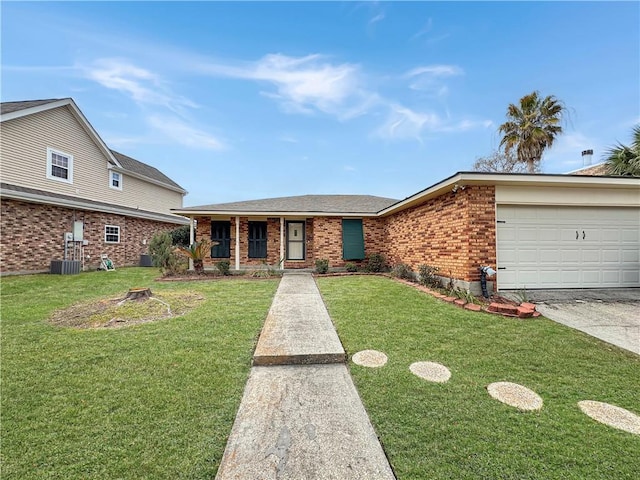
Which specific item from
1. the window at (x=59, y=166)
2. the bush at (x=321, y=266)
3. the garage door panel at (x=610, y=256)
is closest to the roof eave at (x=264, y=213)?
the bush at (x=321, y=266)

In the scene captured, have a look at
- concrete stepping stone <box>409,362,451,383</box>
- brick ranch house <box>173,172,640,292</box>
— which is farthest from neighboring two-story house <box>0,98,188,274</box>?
concrete stepping stone <box>409,362,451,383</box>

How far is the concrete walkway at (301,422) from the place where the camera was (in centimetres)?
179

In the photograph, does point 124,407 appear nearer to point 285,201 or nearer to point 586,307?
point 586,307

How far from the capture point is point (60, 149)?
41.7 feet

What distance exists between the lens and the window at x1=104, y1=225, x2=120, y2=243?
44.9 ft

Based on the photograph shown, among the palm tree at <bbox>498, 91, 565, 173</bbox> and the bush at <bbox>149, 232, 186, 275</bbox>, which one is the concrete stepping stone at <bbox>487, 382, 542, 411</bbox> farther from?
the palm tree at <bbox>498, 91, 565, 173</bbox>

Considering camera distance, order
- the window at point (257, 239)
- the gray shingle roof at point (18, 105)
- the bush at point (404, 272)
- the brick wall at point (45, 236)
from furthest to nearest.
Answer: the window at point (257, 239) → the gray shingle roof at point (18, 105) → the brick wall at point (45, 236) → the bush at point (404, 272)

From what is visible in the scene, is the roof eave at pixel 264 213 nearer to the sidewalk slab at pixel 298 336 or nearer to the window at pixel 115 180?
the sidewalk slab at pixel 298 336

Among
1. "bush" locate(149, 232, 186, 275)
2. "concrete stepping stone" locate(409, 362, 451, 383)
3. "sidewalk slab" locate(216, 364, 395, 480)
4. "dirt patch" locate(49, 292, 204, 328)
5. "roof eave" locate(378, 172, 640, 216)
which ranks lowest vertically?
"sidewalk slab" locate(216, 364, 395, 480)

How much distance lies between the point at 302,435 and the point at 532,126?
1775 centimetres

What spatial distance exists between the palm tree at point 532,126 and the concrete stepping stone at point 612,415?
15.5m

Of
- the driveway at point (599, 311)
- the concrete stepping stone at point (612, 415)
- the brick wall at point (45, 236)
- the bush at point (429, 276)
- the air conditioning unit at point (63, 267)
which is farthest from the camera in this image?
the air conditioning unit at point (63, 267)

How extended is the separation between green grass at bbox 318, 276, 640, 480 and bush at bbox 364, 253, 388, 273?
6.33 m

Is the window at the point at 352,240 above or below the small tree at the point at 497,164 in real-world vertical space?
below
